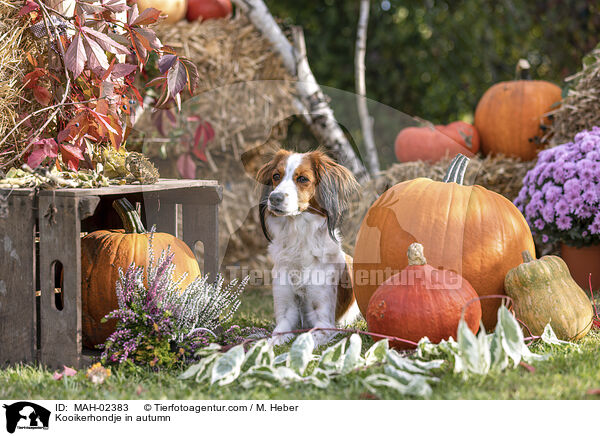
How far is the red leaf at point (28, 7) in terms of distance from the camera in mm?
2290

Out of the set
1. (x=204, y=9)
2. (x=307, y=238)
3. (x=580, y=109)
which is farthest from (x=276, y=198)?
(x=580, y=109)

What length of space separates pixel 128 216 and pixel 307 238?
77 cm

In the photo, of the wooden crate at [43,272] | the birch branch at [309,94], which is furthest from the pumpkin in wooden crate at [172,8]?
the wooden crate at [43,272]

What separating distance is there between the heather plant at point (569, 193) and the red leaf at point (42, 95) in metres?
2.65

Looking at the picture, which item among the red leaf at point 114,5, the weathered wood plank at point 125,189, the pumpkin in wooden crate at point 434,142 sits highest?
the red leaf at point 114,5

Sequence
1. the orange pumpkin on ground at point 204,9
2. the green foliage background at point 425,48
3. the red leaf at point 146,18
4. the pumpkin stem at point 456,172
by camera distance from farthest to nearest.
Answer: the green foliage background at point 425,48, the orange pumpkin on ground at point 204,9, the pumpkin stem at point 456,172, the red leaf at point 146,18

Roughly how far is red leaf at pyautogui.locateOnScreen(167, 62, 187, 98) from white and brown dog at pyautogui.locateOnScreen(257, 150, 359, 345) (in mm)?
489

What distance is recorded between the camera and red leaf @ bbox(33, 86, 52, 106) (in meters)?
2.40

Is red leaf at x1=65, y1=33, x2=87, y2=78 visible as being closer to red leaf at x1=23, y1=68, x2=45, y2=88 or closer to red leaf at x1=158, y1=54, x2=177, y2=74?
red leaf at x1=23, y1=68, x2=45, y2=88

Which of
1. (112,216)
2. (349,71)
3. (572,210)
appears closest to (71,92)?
(112,216)

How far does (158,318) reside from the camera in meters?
2.24

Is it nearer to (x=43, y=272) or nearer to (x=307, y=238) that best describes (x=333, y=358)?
(x=307, y=238)
